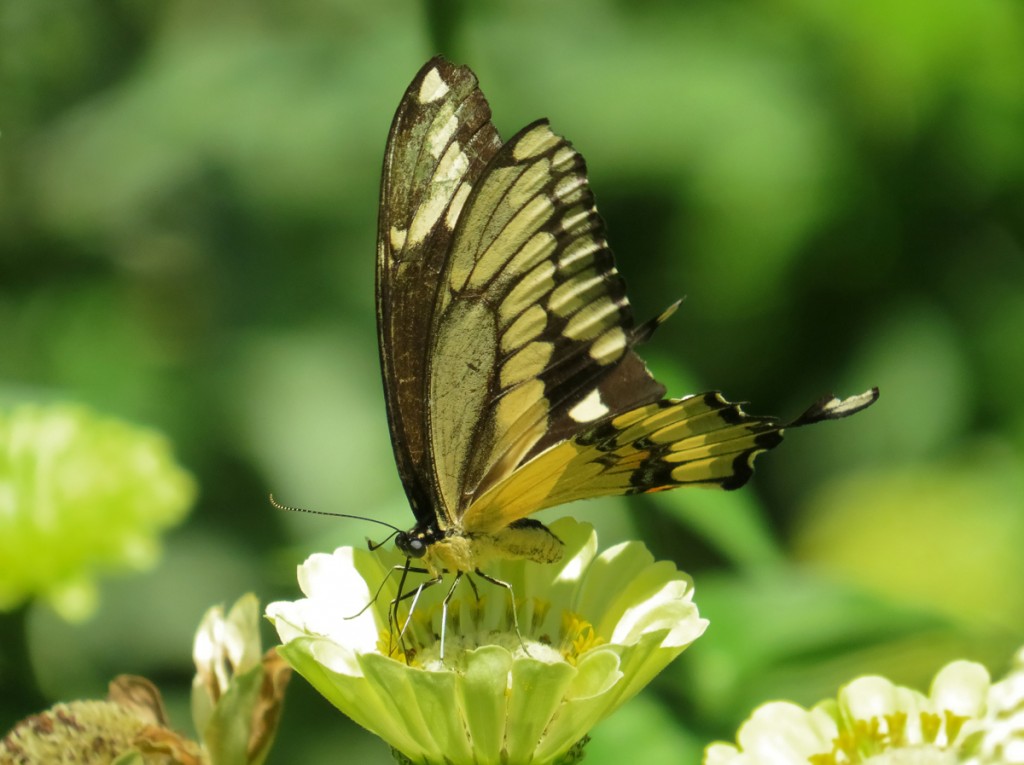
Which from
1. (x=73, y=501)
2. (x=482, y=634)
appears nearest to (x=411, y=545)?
(x=482, y=634)

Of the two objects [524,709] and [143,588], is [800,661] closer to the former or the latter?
[524,709]

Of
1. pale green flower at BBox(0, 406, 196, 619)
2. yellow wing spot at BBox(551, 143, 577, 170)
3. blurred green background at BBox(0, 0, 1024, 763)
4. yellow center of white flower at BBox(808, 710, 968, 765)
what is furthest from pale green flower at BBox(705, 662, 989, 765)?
pale green flower at BBox(0, 406, 196, 619)

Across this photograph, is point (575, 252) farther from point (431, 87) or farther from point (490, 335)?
point (431, 87)

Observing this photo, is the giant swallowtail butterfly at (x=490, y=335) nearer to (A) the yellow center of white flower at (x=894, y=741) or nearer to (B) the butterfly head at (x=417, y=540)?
(B) the butterfly head at (x=417, y=540)

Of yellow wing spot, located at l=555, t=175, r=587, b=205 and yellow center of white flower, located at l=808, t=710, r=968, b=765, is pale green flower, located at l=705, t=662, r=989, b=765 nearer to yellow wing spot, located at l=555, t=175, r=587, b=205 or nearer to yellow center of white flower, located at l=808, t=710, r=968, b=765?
yellow center of white flower, located at l=808, t=710, r=968, b=765

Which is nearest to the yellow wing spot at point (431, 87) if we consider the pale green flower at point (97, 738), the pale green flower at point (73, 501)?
the pale green flower at point (97, 738)

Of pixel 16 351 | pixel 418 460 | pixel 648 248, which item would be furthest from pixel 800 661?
A: pixel 16 351
